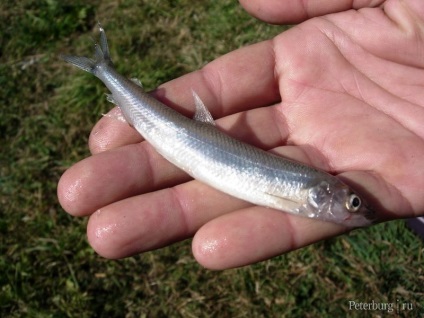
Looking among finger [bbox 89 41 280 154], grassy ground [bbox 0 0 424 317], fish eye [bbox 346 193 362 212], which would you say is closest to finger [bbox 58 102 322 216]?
finger [bbox 89 41 280 154]

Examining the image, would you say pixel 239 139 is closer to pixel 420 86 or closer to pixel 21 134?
pixel 420 86

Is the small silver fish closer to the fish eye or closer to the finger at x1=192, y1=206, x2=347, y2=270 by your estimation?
the fish eye

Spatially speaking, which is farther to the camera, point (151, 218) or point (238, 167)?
point (238, 167)

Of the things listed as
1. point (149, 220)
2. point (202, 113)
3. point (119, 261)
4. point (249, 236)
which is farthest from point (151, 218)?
point (119, 261)

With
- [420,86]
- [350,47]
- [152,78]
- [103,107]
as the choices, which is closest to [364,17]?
[350,47]

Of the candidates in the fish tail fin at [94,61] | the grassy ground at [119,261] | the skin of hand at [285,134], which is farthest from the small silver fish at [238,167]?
the grassy ground at [119,261]

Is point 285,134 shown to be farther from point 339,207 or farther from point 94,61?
point 94,61

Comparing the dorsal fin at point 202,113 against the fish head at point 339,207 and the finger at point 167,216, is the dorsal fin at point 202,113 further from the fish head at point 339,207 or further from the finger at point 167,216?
the fish head at point 339,207
